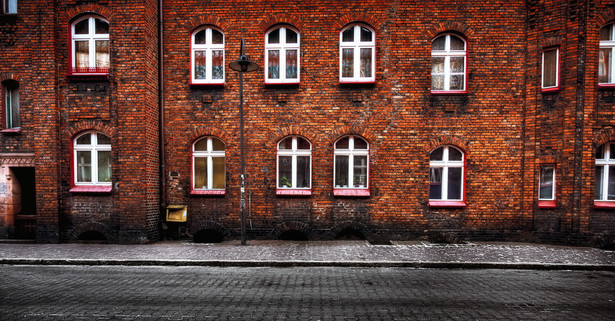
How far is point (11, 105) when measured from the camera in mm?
10820

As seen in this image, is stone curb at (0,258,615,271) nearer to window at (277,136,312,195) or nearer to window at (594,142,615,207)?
window at (277,136,312,195)

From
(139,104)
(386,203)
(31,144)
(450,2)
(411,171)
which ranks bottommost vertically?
(386,203)

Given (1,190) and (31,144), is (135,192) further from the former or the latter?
(1,190)

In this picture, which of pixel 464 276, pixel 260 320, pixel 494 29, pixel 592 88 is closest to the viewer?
pixel 260 320

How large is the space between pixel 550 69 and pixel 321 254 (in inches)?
390

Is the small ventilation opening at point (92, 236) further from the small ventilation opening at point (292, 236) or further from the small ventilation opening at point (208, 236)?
the small ventilation opening at point (292, 236)

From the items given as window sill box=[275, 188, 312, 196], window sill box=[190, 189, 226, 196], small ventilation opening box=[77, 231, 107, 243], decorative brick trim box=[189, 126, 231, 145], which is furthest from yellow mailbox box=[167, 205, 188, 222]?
window sill box=[275, 188, 312, 196]

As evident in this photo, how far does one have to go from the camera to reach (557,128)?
10.3 meters

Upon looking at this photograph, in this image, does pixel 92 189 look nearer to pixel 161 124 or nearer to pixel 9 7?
pixel 161 124

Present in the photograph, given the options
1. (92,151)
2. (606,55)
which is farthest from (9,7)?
(606,55)

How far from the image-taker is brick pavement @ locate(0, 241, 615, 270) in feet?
25.8

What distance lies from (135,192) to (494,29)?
13.3 metres

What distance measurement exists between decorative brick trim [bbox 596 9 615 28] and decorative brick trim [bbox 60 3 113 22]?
51.8ft

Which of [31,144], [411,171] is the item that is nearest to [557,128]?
[411,171]
